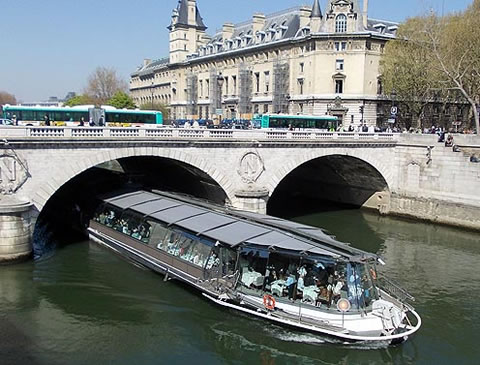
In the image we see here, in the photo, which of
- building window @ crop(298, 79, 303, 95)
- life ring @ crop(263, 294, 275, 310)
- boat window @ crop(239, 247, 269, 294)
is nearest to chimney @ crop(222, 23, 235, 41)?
building window @ crop(298, 79, 303, 95)

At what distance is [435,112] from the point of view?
7206cm

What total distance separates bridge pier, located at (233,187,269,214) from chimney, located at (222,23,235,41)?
69.9m

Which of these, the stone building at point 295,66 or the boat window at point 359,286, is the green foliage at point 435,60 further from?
the boat window at point 359,286

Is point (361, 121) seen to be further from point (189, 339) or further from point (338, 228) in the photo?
point (189, 339)

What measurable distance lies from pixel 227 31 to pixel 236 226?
7996 cm

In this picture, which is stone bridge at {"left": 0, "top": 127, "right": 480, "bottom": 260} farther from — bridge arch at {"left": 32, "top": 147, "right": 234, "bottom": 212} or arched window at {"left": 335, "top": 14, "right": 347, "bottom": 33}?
arched window at {"left": 335, "top": 14, "right": 347, "bottom": 33}

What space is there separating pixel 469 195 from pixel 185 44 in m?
88.9

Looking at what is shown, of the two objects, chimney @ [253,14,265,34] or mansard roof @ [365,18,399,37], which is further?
chimney @ [253,14,265,34]

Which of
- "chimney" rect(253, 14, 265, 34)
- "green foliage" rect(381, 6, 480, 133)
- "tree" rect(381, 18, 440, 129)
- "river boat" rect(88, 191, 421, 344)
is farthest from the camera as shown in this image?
"chimney" rect(253, 14, 265, 34)

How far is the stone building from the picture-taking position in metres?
67.1

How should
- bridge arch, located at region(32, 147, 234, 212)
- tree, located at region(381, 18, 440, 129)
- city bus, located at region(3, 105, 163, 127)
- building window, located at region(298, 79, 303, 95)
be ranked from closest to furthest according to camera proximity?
bridge arch, located at region(32, 147, 234, 212), city bus, located at region(3, 105, 163, 127), tree, located at region(381, 18, 440, 129), building window, located at region(298, 79, 303, 95)

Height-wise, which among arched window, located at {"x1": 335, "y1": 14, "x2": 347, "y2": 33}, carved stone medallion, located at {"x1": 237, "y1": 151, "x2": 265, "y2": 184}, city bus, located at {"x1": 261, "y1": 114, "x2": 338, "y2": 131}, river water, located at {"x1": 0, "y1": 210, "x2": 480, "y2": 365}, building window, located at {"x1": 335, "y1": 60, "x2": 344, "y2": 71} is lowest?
river water, located at {"x1": 0, "y1": 210, "x2": 480, "y2": 365}

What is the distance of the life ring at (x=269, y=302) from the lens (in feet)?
58.2

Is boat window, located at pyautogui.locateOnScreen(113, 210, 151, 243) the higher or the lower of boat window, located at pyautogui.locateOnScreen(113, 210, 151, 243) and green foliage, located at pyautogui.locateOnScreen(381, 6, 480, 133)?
the lower
